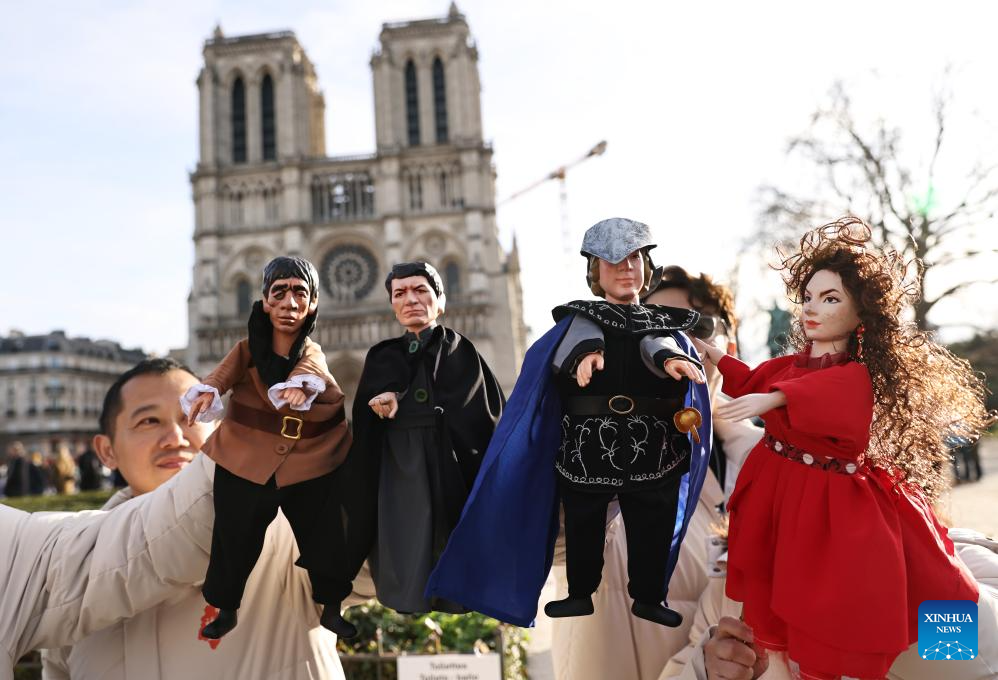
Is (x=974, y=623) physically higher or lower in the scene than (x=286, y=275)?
lower

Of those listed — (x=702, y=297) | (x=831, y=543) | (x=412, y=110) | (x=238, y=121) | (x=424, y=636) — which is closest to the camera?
(x=831, y=543)

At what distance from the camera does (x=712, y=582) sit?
8.86ft

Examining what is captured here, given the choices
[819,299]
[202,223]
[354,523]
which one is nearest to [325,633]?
[354,523]

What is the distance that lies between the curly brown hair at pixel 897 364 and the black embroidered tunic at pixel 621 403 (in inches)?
20.4

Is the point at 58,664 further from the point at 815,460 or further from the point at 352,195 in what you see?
the point at 352,195

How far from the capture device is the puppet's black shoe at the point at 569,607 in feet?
7.71

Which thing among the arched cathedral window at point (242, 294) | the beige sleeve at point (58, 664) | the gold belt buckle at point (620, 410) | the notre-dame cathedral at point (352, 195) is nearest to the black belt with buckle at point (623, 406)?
the gold belt buckle at point (620, 410)

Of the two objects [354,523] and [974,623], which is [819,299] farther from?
[354,523]

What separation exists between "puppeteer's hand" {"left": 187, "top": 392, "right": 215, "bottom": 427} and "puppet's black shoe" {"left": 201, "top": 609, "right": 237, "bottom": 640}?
2.26 feet

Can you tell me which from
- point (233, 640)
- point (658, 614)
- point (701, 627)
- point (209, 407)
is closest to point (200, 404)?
point (209, 407)

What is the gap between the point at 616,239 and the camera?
8.41 feet

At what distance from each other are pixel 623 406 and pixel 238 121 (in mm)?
43933

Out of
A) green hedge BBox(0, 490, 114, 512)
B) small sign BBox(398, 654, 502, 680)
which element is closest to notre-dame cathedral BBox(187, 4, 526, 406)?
green hedge BBox(0, 490, 114, 512)

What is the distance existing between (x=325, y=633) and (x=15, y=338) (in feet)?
252
